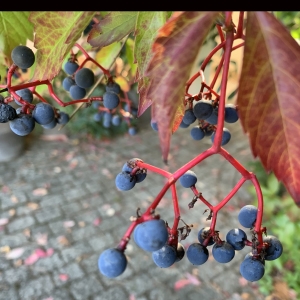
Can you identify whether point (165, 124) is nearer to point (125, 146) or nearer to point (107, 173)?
point (107, 173)

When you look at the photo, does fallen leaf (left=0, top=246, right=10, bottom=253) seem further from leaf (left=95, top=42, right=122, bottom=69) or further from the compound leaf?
the compound leaf

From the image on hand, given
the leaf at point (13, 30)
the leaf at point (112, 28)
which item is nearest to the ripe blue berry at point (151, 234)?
the leaf at point (112, 28)

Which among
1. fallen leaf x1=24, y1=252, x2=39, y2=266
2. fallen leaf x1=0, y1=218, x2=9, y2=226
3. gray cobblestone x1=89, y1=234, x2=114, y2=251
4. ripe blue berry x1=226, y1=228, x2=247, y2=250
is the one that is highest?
ripe blue berry x1=226, y1=228, x2=247, y2=250

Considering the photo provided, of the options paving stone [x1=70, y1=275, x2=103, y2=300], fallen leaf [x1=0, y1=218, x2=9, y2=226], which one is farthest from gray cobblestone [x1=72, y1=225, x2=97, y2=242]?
fallen leaf [x1=0, y1=218, x2=9, y2=226]

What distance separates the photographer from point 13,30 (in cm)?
50

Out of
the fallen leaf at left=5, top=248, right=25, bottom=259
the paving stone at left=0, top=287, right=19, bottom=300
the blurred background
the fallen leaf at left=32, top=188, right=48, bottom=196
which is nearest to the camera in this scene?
the paving stone at left=0, top=287, right=19, bottom=300

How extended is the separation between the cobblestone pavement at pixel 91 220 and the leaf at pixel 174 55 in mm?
1388

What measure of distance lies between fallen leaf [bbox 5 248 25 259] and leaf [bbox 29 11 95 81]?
2423 millimetres

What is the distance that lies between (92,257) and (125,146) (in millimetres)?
1895

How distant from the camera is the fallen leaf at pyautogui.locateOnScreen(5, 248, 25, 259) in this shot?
257 centimetres

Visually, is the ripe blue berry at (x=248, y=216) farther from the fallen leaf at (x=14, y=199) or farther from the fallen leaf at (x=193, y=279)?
the fallen leaf at (x=14, y=199)

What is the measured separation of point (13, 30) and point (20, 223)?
2.64 metres

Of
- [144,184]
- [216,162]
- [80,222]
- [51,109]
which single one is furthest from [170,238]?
[216,162]

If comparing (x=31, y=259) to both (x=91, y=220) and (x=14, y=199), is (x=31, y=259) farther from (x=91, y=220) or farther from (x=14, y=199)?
(x=14, y=199)
